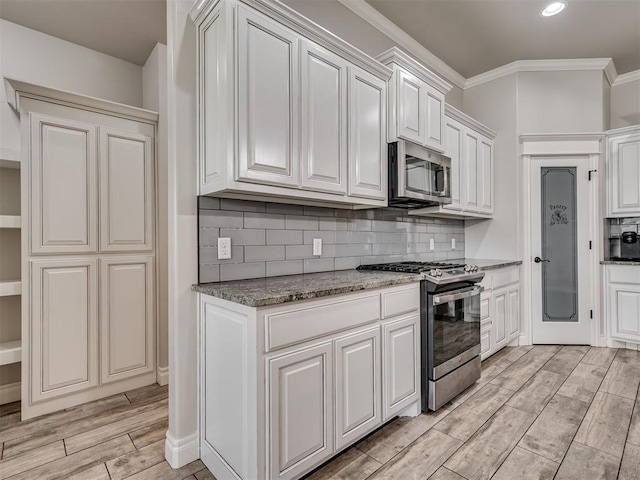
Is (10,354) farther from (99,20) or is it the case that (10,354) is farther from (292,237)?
(99,20)

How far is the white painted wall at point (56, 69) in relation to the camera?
2637 millimetres

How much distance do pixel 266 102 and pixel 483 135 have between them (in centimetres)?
295

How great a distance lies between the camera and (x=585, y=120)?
12.6 feet

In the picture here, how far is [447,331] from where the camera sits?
2344 mm

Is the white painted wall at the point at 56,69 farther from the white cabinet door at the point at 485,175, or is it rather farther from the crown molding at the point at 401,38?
the white cabinet door at the point at 485,175

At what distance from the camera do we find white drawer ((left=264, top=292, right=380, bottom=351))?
1.46 meters

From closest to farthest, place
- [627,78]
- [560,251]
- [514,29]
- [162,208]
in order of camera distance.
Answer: [162,208] → [514,29] → [560,251] → [627,78]

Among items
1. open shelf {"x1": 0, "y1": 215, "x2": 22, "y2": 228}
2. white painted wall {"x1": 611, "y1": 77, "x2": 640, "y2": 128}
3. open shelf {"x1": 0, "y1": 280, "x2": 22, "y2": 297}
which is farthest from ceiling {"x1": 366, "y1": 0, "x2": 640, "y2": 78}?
open shelf {"x1": 0, "y1": 280, "x2": 22, "y2": 297}

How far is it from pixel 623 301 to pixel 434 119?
9.46 ft

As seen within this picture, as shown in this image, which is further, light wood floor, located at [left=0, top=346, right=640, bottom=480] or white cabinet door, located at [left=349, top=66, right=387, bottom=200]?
white cabinet door, located at [left=349, top=66, right=387, bottom=200]

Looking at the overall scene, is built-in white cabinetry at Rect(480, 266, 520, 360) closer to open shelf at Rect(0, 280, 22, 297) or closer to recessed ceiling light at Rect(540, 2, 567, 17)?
recessed ceiling light at Rect(540, 2, 567, 17)

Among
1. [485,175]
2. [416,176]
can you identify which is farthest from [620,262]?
[416,176]

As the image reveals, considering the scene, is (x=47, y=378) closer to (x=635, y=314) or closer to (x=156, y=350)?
(x=156, y=350)

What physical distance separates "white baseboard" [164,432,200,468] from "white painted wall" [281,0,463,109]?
276 centimetres
